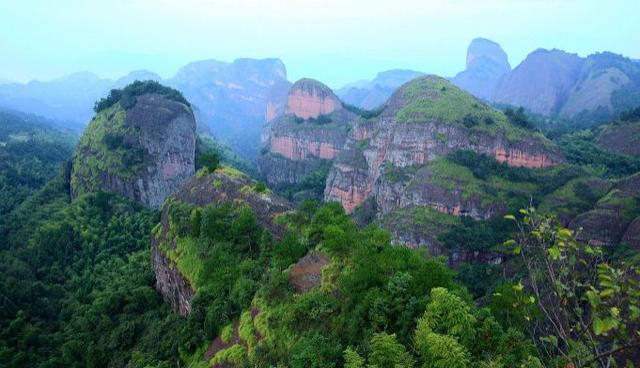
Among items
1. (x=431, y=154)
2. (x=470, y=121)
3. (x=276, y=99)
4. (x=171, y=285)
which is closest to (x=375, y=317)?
(x=171, y=285)

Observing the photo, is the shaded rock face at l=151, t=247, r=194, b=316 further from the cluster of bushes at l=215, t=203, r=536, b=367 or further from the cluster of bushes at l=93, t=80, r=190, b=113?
the cluster of bushes at l=93, t=80, r=190, b=113

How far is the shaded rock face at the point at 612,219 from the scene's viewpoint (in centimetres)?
3444

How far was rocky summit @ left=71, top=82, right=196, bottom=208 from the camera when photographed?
4647cm

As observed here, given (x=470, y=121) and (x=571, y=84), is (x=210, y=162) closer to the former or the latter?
(x=470, y=121)

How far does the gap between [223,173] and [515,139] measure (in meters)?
36.1

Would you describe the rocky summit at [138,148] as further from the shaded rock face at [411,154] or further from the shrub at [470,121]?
the shrub at [470,121]

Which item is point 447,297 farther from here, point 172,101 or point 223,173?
point 172,101

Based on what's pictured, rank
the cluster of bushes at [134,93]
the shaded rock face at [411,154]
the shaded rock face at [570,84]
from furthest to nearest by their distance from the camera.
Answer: the shaded rock face at [570,84], the cluster of bushes at [134,93], the shaded rock face at [411,154]

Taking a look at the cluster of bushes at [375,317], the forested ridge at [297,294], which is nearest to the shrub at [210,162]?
the forested ridge at [297,294]

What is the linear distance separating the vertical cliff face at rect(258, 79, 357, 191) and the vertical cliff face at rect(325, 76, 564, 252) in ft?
81.1

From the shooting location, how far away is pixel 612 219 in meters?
35.3

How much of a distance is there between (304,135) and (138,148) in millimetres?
45611

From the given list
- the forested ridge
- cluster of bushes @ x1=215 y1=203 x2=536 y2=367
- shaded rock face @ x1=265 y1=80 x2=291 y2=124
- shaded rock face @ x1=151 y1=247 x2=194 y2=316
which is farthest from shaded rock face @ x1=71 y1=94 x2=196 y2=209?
shaded rock face @ x1=265 y1=80 x2=291 y2=124

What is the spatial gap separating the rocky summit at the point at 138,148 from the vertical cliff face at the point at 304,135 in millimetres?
36171
